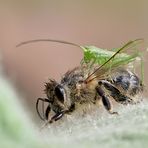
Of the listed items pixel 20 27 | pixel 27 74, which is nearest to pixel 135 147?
pixel 27 74

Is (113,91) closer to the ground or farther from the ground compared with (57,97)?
closer to the ground

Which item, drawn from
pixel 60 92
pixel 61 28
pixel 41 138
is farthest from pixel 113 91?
pixel 61 28

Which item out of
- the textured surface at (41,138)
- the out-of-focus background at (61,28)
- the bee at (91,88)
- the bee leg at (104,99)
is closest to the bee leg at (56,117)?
the bee at (91,88)

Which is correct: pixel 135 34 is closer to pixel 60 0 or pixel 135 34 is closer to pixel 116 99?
pixel 60 0

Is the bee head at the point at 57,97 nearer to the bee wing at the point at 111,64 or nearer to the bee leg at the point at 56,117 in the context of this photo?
the bee leg at the point at 56,117

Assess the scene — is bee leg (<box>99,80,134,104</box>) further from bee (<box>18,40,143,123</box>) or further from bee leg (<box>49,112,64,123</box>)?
bee leg (<box>49,112,64,123</box>)

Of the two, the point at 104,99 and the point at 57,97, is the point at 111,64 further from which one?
the point at 57,97
